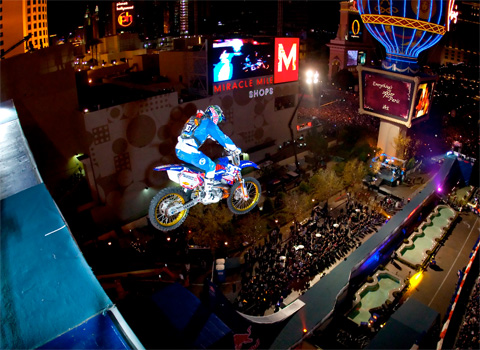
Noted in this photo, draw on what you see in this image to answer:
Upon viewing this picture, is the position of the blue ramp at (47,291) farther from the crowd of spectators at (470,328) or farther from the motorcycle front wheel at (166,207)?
the crowd of spectators at (470,328)

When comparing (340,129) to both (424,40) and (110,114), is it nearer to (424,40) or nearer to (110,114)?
(424,40)

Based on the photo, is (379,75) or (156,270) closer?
(156,270)

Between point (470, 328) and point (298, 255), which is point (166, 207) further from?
point (470, 328)

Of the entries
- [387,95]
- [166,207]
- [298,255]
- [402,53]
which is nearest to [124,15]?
[387,95]

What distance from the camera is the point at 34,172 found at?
221 inches

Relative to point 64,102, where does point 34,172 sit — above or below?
above

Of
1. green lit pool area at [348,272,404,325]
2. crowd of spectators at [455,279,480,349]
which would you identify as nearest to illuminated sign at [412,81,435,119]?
green lit pool area at [348,272,404,325]

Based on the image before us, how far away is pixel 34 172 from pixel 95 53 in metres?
38.6

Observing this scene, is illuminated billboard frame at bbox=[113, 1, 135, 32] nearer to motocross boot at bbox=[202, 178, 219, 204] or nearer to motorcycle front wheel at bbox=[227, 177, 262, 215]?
motorcycle front wheel at bbox=[227, 177, 262, 215]

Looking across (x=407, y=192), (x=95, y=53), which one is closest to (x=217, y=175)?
(x=407, y=192)

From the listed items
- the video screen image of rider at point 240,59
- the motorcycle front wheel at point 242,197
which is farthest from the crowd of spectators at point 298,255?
the video screen image of rider at point 240,59

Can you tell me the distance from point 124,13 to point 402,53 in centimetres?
2554

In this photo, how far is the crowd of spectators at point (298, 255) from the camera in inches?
694

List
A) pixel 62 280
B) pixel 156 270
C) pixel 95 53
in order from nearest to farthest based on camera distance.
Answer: pixel 62 280 → pixel 156 270 → pixel 95 53
